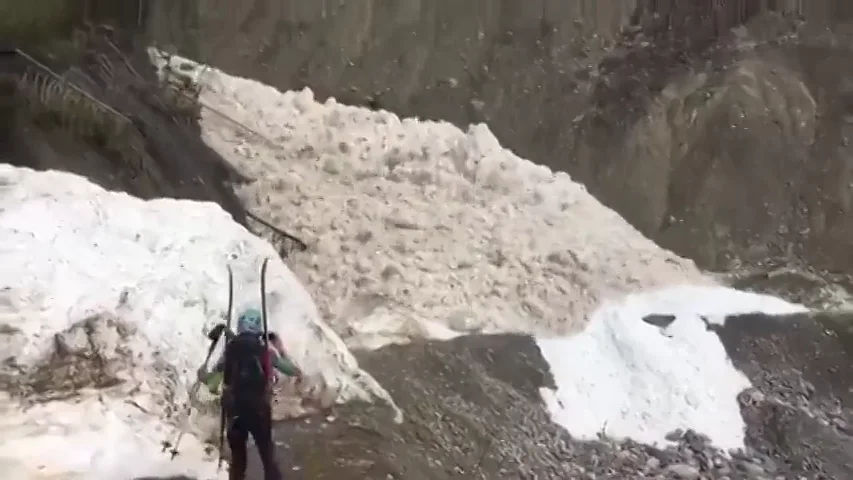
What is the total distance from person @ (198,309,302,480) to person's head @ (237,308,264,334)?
0.02 m

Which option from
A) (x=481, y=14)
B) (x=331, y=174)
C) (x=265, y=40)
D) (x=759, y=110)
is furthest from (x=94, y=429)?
(x=759, y=110)

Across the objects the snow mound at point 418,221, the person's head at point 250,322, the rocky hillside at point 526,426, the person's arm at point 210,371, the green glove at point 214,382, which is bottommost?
the rocky hillside at point 526,426

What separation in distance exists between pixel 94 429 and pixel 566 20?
1.32 metres

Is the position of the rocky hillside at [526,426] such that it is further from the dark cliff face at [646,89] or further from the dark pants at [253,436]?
the dark cliff face at [646,89]

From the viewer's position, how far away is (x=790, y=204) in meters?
1.71

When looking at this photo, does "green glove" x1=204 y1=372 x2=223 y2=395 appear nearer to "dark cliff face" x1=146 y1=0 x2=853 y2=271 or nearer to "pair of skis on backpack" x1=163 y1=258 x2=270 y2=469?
"pair of skis on backpack" x1=163 y1=258 x2=270 y2=469

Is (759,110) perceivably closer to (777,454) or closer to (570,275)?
(570,275)

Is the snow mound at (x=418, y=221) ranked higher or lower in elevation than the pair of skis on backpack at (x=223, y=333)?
higher

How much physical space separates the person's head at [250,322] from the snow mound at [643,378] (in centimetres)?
60

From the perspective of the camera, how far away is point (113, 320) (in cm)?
146

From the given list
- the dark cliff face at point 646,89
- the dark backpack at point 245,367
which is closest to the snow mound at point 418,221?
the dark cliff face at point 646,89

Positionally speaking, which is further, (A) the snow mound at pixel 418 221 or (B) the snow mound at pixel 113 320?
(A) the snow mound at pixel 418 221

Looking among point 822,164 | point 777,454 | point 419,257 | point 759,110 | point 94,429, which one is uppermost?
point 759,110

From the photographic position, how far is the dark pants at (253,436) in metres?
1.46
